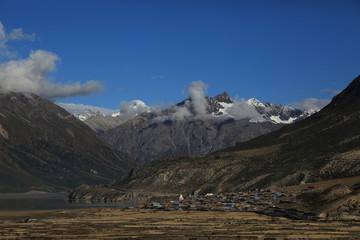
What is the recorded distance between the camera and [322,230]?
155500 millimetres

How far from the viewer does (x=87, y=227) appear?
176 metres

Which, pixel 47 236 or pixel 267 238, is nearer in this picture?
pixel 267 238

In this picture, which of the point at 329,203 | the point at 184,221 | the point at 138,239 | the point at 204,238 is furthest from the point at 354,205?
the point at 138,239

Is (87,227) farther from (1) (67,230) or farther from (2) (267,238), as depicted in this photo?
(2) (267,238)

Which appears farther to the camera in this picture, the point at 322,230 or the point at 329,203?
the point at 329,203

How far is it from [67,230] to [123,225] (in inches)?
771

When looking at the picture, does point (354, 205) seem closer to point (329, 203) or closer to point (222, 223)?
point (329, 203)

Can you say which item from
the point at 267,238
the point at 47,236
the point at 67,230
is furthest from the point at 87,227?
the point at 267,238

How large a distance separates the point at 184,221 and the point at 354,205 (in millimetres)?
55927

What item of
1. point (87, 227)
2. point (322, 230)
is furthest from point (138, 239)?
point (322, 230)

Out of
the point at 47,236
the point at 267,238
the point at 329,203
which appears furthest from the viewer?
the point at 329,203

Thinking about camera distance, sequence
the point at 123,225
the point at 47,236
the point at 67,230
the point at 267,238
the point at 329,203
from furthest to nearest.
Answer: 1. the point at 329,203
2. the point at 123,225
3. the point at 67,230
4. the point at 47,236
5. the point at 267,238

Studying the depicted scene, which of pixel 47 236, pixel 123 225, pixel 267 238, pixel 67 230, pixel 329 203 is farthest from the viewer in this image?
pixel 329 203

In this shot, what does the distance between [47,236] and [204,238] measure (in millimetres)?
42477
